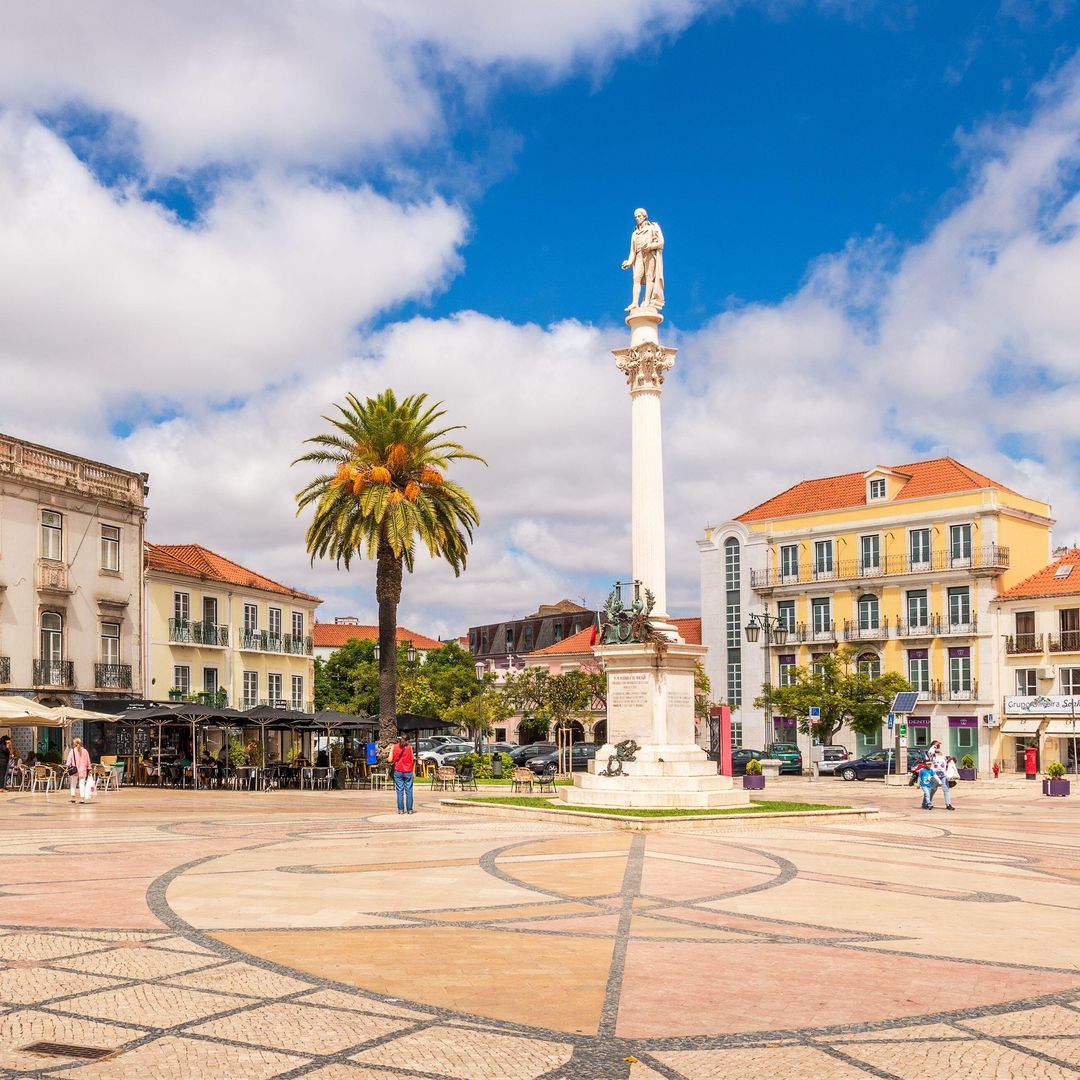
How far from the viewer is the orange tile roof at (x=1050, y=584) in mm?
58025

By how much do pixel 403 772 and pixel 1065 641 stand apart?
41.7 m

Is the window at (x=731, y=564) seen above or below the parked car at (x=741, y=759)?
above

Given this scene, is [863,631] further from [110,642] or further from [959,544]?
[110,642]

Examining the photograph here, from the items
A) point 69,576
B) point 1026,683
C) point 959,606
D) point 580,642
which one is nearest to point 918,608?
point 959,606

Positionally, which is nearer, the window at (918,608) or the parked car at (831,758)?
the parked car at (831,758)

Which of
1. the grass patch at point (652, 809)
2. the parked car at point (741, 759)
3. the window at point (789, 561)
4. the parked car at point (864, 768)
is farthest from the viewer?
the window at point (789, 561)

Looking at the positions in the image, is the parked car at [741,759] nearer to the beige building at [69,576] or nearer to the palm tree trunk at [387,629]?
the palm tree trunk at [387,629]

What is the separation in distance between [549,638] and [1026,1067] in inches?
3570

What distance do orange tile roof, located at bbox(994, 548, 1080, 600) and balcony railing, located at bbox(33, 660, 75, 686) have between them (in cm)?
4226

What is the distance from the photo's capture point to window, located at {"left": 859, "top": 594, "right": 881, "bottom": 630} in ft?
215

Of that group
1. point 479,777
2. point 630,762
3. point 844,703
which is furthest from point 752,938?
point 844,703

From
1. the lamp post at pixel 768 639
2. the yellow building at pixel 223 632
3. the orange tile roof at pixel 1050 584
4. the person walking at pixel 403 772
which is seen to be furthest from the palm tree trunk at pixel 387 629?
the orange tile roof at pixel 1050 584

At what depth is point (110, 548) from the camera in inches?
1892

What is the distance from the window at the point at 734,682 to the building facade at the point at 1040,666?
50.5 ft
